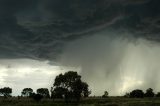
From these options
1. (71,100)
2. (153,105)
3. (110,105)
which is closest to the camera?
(153,105)

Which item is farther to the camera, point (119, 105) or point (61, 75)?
point (61, 75)

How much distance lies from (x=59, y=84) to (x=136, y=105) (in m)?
82.2

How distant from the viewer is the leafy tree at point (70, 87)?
184m

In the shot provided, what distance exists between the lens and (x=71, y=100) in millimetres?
183000

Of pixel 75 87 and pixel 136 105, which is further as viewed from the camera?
pixel 75 87

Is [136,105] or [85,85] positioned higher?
[85,85]

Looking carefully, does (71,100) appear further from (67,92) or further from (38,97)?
(38,97)

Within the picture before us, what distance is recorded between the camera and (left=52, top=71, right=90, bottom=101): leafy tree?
184188mm

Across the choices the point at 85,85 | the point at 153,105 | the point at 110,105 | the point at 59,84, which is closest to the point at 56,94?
the point at 59,84

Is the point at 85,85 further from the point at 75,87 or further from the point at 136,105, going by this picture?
the point at 136,105

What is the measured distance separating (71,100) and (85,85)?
1380 centimetres

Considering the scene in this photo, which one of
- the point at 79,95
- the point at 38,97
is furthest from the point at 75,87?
the point at 38,97

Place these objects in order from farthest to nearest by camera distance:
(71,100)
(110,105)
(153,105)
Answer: (71,100) → (110,105) → (153,105)

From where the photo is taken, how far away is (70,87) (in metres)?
190
